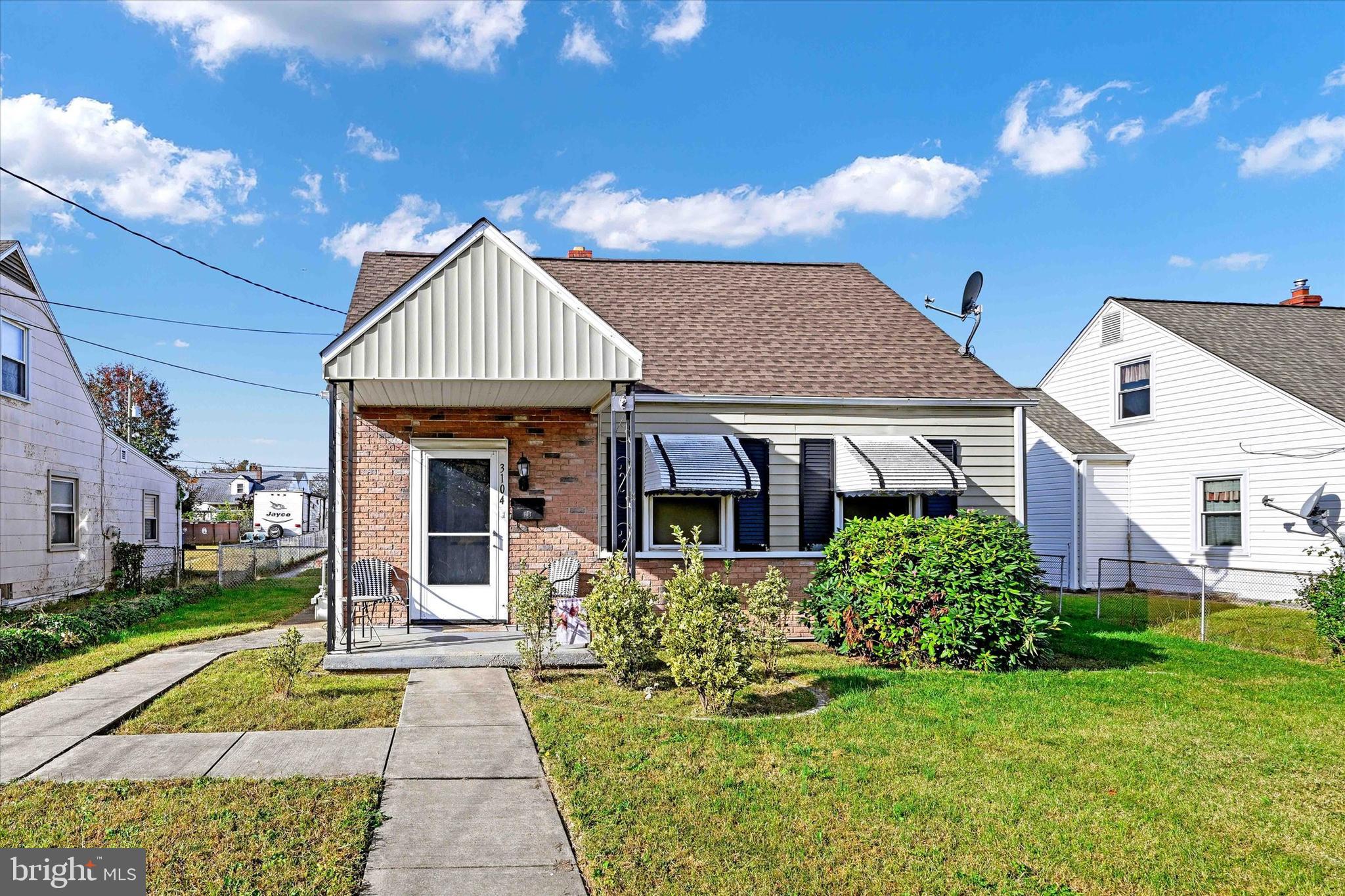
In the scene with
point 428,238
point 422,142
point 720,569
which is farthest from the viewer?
point 428,238

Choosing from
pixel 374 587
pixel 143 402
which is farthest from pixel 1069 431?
pixel 143 402

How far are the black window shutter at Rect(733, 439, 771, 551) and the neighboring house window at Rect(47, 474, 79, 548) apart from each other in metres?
11.9

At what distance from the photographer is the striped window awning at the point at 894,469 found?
1027 cm

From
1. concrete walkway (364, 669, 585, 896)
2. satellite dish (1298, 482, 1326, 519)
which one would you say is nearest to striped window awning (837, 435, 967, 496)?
concrete walkway (364, 669, 585, 896)

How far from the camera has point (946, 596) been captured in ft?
27.6

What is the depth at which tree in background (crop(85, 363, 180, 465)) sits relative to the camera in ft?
137

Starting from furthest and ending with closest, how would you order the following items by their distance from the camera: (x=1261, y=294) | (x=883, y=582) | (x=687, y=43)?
(x=1261, y=294)
(x=687, y=43)
(x=883, y=582)

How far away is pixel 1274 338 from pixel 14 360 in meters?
24.0

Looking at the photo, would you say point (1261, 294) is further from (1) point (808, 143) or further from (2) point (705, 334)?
(2) point (705, 334)

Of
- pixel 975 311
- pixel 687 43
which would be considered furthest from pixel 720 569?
pixel 687 43

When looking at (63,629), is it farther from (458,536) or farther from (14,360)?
(14,360)

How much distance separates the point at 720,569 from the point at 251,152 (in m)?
11.7

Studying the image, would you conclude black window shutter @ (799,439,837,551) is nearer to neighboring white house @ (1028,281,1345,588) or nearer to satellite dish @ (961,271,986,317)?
satellite dish @ (961,271,986,317)

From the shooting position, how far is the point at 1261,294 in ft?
73.0
